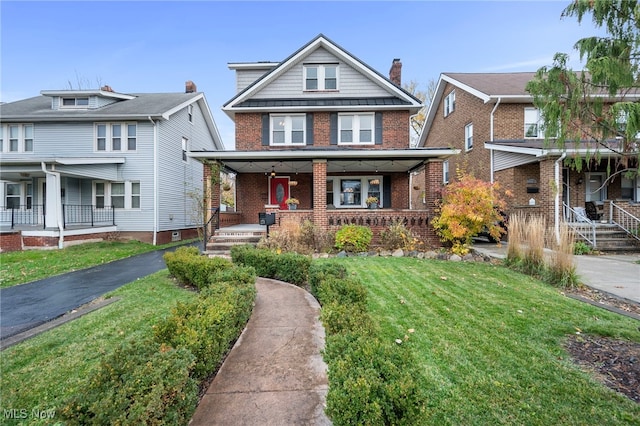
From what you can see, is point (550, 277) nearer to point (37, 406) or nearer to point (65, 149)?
point (37, 406)

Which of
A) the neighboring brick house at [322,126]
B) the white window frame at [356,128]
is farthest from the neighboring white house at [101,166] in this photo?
the white window frame at [356,128]

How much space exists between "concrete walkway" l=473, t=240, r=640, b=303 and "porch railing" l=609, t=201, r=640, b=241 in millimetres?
1095

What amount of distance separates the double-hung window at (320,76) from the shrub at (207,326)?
12.7 meters

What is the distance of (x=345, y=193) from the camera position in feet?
47.7

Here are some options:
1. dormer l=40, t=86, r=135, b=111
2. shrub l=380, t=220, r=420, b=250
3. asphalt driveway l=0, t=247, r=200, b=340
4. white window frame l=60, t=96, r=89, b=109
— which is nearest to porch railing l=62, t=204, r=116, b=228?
dormer l=40, t=86, r=135, b=111

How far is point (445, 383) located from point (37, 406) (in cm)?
368

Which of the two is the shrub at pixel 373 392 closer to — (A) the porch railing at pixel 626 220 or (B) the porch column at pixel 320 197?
(B) the porch column at pixel 320 197

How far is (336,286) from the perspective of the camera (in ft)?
13.4

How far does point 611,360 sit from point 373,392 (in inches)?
128

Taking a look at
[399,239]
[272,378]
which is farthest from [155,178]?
[272,378]

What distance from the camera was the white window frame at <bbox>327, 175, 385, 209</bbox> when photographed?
47.0 feet

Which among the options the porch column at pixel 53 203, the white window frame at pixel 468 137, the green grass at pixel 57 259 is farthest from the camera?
the white window frame at pixel 468 137

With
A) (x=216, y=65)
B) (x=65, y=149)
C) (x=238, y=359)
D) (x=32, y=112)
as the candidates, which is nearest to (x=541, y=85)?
(x=238, y=359)

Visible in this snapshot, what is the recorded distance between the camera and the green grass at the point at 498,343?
7.70ft
